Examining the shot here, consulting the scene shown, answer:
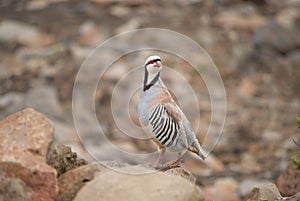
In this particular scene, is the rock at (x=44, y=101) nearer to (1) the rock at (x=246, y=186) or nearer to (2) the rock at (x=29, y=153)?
(1) the rock at (x=246, y=186)

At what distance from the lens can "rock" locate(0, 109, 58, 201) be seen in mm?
6969

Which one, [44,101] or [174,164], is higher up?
[174,164]

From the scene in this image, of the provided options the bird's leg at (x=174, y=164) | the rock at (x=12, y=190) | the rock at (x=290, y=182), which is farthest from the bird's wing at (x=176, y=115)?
the rock at (x=290, y=182)

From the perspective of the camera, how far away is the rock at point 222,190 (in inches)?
551

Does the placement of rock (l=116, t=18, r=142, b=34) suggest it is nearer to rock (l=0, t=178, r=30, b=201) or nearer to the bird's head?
the bird's head

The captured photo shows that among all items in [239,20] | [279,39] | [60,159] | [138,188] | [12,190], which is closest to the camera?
[138,188]

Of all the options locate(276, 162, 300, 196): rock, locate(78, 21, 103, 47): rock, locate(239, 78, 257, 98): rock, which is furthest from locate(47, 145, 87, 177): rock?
locate(78, 21, 103, 47): rock

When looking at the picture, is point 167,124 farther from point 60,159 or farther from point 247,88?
point 247,88

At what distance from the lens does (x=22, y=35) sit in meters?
21.5

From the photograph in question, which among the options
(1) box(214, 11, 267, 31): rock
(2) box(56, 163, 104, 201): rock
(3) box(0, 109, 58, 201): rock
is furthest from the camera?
(1) box(214, 11, 267, 31): rock

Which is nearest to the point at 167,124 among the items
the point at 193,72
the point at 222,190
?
the point at 222,190

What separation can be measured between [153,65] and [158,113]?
1.53 feet

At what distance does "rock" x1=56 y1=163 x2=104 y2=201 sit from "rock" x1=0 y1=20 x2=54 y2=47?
46.4ft

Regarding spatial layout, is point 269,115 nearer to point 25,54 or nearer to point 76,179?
point 25,54
